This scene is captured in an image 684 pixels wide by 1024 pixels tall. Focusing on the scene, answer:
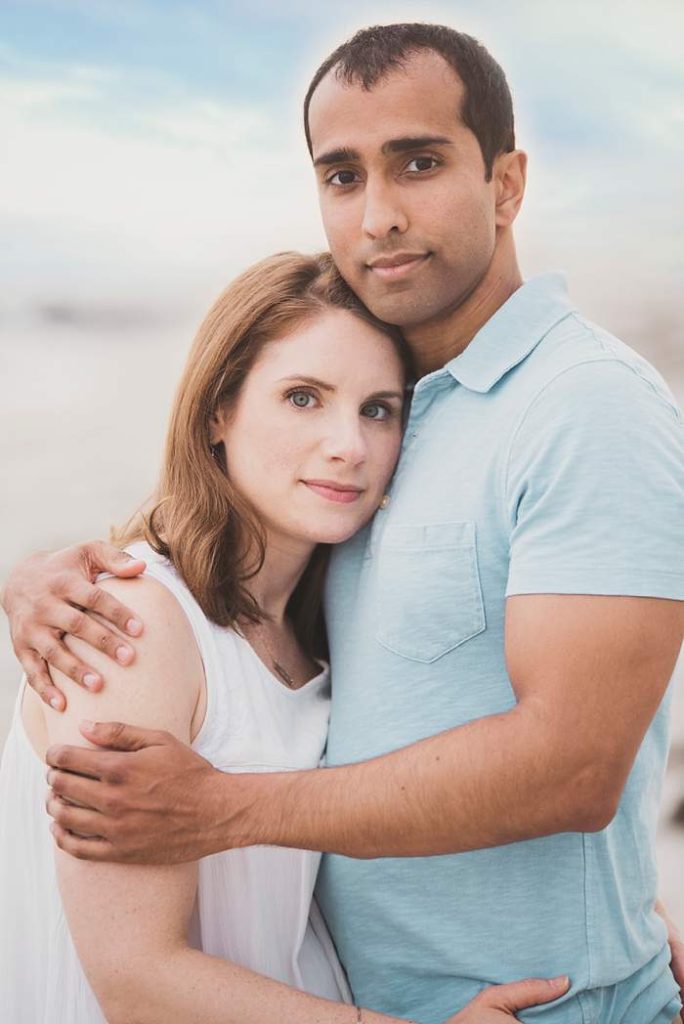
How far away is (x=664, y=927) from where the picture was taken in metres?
1.96

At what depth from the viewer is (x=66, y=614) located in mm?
1787

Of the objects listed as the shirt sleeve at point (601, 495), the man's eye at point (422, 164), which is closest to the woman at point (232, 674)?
the man's eye at point (422, 164)

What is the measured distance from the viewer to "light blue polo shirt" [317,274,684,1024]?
1.60m

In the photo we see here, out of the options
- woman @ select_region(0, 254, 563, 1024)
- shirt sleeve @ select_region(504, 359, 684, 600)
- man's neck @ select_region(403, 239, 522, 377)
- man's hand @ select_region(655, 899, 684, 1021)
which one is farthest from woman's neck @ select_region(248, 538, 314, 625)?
man's hand @ select_region(655, 899, 684, 1021)

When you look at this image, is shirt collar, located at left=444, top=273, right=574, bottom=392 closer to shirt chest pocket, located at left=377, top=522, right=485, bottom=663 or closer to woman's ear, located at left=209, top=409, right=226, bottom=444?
shirt chest pocket, located at left=377, top=522, right=485, bottom=663

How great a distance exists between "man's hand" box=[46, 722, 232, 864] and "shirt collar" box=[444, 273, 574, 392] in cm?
68

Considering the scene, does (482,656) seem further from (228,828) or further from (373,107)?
(373,107)

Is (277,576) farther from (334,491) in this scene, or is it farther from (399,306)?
(399,306)

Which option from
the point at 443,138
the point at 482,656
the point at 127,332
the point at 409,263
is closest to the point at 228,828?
the point at 482,656

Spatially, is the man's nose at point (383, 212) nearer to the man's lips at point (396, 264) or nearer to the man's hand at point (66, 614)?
the man's lips at point (396, 264)

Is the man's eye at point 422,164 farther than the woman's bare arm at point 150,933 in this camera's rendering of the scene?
Yes

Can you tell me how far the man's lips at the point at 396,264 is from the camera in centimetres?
193

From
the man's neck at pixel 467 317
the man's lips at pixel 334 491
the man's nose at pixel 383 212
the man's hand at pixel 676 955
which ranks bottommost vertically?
the man's hand at pixel 676 955

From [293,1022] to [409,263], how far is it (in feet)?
3.56
